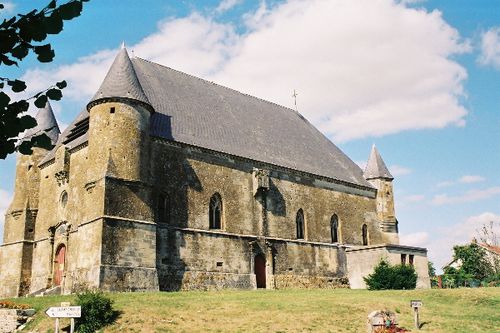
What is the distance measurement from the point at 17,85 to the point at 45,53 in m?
0.41

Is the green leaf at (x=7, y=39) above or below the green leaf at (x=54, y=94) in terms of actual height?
above

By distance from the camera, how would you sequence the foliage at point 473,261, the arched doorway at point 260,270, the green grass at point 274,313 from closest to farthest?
1. the green grass at point 274,313
2. the arched doorway at point 260,270
3. the foliage at point 473,261

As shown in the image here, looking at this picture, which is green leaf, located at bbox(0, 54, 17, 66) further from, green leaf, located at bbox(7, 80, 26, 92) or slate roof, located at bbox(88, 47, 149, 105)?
slate roof, located at bbox(88, 47, 149, 105)

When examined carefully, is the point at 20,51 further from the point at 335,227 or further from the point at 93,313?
the point at 335,227

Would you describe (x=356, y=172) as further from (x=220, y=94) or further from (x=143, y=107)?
(x=143, y=107)

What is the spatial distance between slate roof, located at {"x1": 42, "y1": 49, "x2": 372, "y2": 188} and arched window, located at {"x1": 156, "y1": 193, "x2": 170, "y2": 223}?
11.2 ft

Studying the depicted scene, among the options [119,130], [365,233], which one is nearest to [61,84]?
[119,130]

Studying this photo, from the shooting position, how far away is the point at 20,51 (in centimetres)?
447

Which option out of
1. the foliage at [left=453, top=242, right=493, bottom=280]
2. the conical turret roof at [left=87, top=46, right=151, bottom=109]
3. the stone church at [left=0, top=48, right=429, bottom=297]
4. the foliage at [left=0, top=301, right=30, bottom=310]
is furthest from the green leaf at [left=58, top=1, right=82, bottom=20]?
the foliage at [left=453, top=242, right=493, bottom=280]

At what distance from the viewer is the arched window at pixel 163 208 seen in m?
28.6

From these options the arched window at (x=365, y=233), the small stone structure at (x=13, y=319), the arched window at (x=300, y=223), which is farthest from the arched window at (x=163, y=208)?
the arched window at (x=365, y=233)

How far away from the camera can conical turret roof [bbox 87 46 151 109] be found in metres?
27.9

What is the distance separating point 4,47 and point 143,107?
2424 cm

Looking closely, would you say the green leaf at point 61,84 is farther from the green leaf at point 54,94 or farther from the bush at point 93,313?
the bush at point 93,313
